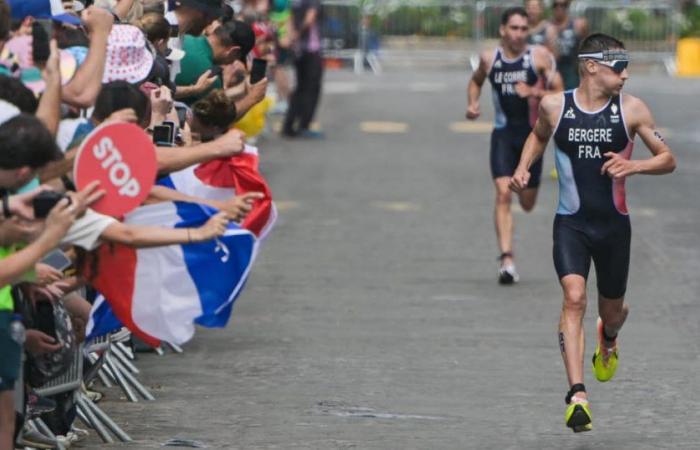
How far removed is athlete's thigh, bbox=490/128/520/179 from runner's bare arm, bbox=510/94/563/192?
5302mm

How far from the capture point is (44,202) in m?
7.40

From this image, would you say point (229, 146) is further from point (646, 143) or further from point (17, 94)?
point (646, 143)

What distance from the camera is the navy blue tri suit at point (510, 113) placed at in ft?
54.1

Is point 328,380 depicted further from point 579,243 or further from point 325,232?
point 325,232

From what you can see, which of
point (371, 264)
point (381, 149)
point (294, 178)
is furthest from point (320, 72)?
point (371, 264)

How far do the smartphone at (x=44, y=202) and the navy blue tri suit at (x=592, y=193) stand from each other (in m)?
3.89

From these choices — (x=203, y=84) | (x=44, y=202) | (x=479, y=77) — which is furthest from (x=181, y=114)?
(x=479, y=77)

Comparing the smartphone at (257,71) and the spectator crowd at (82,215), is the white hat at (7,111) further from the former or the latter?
the smartphone at (257,71)

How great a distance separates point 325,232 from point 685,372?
7.18 meters

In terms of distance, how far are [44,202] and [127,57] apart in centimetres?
233

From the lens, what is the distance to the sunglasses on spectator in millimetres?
10690

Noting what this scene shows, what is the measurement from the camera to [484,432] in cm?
1009

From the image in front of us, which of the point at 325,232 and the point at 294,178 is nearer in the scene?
the point at 325,232

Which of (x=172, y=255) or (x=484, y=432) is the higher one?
(x=172, y=255)
